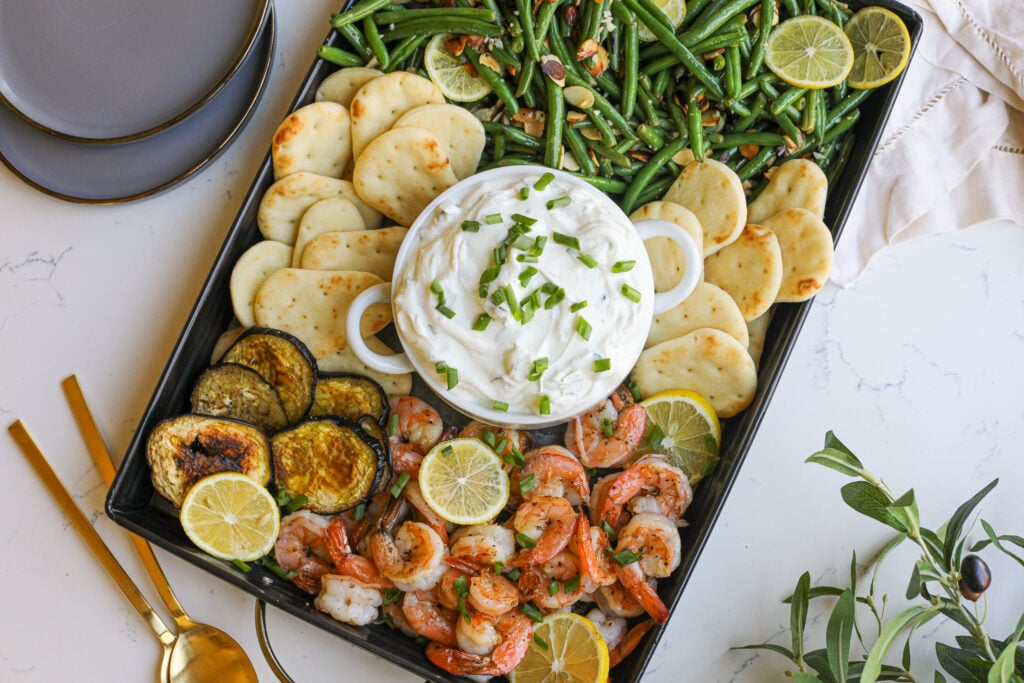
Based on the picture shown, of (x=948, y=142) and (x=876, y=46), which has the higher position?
(x=876, y=46)

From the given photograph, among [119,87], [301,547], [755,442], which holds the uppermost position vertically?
[119,87]

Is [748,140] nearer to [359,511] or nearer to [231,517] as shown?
[359,511]

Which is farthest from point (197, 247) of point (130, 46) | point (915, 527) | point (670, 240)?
point (915, 527)

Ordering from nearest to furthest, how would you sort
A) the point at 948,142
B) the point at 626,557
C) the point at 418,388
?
the point at 626,557, the point at 418,388, the point at 948,142

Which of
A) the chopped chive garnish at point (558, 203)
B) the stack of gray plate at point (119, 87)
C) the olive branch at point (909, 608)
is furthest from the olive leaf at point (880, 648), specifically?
the stack of gray plate at point (119, 87)

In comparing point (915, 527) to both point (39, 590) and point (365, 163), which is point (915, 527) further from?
point (39, 590)

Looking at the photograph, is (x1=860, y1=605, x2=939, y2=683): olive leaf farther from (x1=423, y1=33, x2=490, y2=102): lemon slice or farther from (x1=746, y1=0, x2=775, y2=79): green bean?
(x1=423, y1=33, x2=490, y2=102): lemon slice

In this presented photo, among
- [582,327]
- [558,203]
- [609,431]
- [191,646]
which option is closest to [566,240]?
[558,203]
